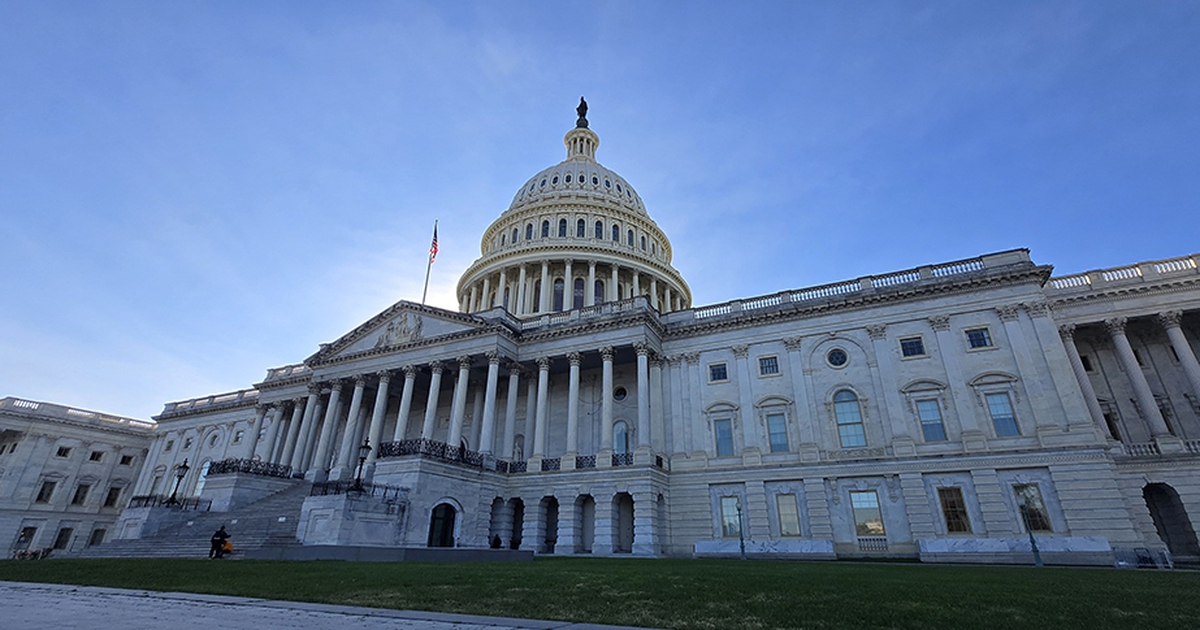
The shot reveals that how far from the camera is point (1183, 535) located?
29.5m

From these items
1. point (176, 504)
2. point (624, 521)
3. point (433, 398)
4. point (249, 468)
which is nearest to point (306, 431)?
point (249, 468)

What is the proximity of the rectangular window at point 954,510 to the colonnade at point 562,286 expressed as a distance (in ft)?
106

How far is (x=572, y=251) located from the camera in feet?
188

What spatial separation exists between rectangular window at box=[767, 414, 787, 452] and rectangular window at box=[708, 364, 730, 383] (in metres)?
3.74

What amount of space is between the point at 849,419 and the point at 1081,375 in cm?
1487

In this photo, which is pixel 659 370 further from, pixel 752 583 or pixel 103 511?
pixel 103 511

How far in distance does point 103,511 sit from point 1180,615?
267 ft

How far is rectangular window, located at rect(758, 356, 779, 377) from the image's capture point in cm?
3494

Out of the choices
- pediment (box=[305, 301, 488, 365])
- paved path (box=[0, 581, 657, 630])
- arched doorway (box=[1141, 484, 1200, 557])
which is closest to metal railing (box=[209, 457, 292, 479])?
pediment (box=[305, 301, 488, 365])

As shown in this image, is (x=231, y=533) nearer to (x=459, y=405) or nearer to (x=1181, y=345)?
(x=459, y=405)

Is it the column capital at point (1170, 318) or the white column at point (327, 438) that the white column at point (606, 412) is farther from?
the column capital at point (1170, 318)

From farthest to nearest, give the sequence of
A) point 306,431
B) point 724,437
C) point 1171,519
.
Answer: point 306,431, point 724,437, point 1171,519

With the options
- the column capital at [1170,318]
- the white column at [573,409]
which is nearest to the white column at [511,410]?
the white column at [573,409]

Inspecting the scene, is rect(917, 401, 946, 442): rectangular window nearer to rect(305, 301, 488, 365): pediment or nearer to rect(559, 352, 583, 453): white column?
rect(559, 352, 583, 453): white column
